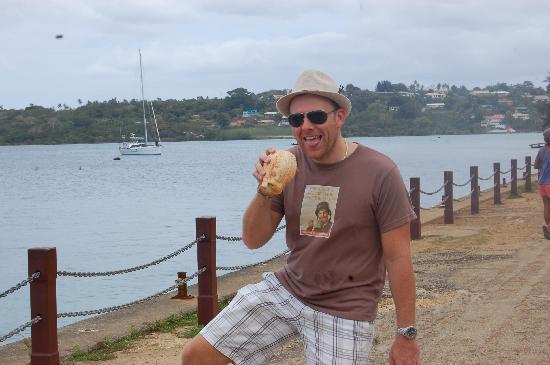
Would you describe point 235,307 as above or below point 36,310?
above

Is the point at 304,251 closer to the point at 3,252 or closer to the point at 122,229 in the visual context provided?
the point at 3,252

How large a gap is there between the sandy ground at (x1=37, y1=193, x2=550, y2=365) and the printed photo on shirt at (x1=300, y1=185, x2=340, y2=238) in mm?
3187

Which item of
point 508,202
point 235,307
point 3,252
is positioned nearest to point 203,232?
point 235,307

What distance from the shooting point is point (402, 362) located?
407 centimetres

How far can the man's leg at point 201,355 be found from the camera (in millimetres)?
4168

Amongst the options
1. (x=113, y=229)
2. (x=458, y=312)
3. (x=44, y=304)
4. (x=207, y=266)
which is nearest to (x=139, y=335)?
(x=207, y=266)

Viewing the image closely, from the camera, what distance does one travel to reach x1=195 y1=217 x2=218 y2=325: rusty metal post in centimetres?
898

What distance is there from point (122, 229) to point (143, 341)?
25292 millimetres

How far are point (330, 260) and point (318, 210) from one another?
22cm

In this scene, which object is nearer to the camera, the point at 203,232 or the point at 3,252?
the point at 203,232

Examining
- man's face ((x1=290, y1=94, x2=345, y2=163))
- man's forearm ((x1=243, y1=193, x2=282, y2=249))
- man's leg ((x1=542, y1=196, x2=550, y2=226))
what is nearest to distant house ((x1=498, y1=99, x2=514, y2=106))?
man's leg ((x1=542, y1=196, x2=550, y2=226))

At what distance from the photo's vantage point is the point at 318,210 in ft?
13.6

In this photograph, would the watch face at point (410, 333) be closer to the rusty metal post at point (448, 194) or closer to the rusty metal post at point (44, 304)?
the rusty metal post at point (44, 304)

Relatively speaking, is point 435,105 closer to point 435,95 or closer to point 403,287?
point 435,95
